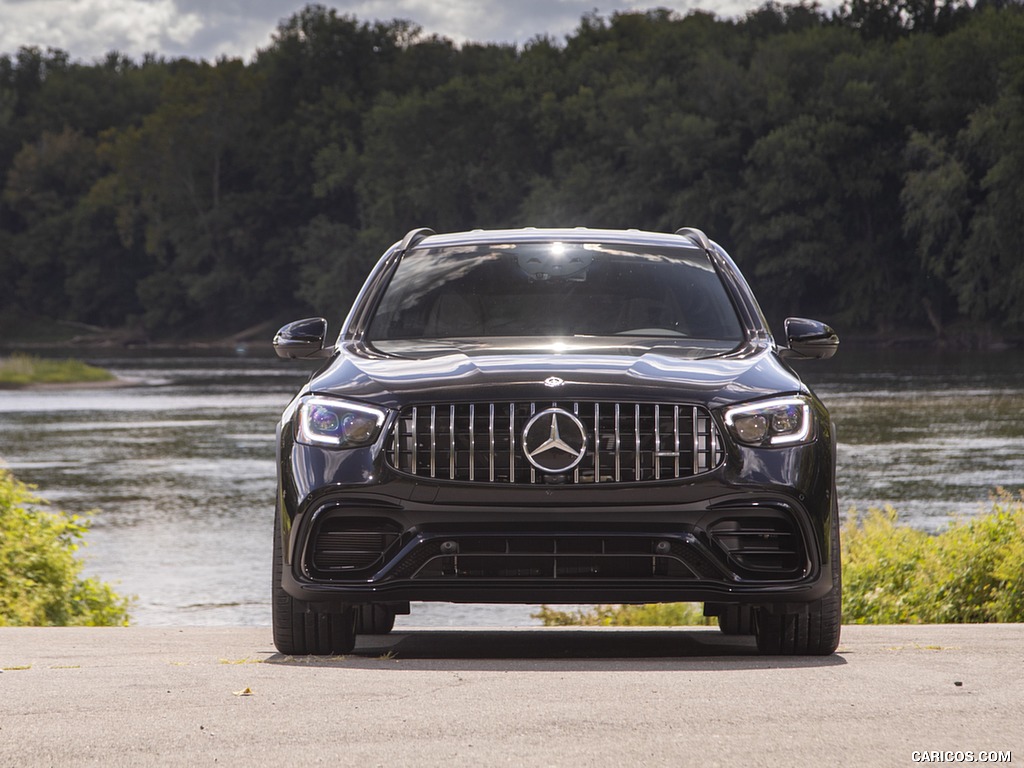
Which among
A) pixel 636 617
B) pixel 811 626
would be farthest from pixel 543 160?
pixel 811 626

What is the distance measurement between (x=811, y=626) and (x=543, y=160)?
102 metres

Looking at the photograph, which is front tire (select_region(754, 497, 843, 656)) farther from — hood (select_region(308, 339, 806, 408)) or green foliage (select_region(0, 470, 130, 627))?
green foliage (select_region(0, 470, 130, 627))

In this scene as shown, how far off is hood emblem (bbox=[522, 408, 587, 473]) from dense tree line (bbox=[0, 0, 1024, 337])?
71.9m

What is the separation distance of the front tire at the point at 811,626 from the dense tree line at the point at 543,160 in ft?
234

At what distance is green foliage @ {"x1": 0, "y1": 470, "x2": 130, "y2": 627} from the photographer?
1002 cm

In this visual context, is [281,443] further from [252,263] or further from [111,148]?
[111,148]

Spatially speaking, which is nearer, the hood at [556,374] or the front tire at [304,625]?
the hood at [556,374]

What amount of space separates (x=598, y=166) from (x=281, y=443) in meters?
93.0

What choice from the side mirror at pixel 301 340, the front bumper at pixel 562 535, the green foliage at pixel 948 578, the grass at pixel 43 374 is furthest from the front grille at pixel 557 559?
the grass at pixel 43 374

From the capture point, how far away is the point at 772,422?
5.79 m

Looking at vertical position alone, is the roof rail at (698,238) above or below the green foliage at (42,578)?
above

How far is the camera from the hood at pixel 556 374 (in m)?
5.73

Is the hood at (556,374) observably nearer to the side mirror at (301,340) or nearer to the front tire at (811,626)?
the side mirror at (301,340)

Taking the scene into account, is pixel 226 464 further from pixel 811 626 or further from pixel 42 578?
pixel 811 626
